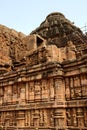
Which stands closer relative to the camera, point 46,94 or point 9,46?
point 46,94

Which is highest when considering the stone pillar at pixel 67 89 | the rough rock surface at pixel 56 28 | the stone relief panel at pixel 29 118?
the rough rock surface at pixel 56 28

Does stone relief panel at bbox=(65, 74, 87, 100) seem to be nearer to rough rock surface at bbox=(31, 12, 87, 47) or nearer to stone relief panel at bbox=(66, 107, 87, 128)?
stone relief panel at bbox=(66, 107, 87, 128)

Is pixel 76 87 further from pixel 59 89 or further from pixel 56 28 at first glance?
pixel 56 28

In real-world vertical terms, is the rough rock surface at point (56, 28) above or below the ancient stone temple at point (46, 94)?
above

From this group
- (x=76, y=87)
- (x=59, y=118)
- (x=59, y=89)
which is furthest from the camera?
(x=59, y=89)

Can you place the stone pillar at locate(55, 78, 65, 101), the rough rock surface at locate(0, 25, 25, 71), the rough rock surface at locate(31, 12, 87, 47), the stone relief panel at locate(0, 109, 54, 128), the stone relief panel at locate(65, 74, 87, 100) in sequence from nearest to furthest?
the stone relief panel at locate(65, 74, 87, 100) < the stone pillar at locate(55, 78, 65, 101) < the stone relief panel at locate(0, 109, 54, 128) < the rough rock surface at locate(0, 25, 25, 71) < the rough rock surface at locate(31, 12, 87, 47)

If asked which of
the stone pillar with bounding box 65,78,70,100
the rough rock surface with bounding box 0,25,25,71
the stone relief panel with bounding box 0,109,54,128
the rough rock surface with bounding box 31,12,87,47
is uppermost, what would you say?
the rough rock surface with bounding box 31,12,87,47

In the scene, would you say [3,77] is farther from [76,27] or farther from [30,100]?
[76,27]

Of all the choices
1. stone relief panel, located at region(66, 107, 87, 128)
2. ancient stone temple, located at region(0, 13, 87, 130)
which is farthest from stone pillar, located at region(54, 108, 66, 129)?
stone relief panel, located at region(66, 107, 87, 128)

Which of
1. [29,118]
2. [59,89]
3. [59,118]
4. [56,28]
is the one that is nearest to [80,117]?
[59,118]

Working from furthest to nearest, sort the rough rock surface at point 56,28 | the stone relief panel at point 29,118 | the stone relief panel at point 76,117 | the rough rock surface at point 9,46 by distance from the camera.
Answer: the rough rock surface at point 56,28 < the rough rock surface at point 9,46 < the stone relief panel at point 29,118 < the stone relief panel at point 76,117

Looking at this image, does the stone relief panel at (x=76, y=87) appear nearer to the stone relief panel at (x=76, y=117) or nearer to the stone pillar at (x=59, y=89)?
the stone pillar at (x=59, y=89)

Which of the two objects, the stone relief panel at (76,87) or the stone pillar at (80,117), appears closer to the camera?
the stone pillar at (80,117)

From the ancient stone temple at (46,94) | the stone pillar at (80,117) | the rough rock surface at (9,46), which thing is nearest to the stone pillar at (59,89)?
the ancient stone temple at (46,94)
